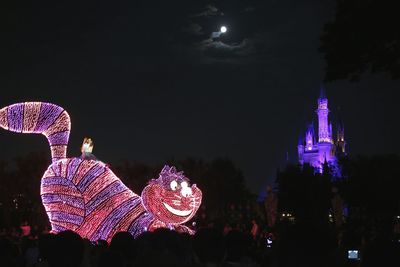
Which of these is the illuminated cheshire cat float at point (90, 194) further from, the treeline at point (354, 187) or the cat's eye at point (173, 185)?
the treeline at point (354, 187)

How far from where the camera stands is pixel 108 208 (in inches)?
692

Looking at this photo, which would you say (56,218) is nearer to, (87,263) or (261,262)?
(261,262)

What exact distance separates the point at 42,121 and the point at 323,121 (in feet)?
325

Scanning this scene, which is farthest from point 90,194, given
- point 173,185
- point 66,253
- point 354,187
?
point 354,187

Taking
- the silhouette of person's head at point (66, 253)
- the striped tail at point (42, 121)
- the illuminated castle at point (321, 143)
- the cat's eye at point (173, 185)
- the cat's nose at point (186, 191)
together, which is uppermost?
the illuminated castle at point (321, 143)

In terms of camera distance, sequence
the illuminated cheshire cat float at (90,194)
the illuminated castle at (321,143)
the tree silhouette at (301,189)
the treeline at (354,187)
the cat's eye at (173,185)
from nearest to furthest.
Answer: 1. the illuminated cheshire cat float at (90,194)
2. the cat's eye at (173,185)
3. the treeline at (354,187)
4. the tree silhouette at (301,189)
5. the illuminated castle at (321,143)

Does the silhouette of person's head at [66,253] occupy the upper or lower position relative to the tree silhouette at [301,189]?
lower

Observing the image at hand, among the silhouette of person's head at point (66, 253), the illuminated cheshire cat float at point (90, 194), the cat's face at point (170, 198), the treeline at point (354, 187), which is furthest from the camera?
the treeline at point (354, 187)

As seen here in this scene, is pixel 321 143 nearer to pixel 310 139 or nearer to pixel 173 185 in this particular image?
pixel 310 139

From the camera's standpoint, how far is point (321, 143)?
111438 mm

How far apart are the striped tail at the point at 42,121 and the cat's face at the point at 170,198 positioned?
115 inches

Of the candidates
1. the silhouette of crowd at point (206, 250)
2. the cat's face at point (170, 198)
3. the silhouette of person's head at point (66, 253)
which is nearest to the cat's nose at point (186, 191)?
the cat's face at point (170, 198)

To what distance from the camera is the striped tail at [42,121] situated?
17328mm

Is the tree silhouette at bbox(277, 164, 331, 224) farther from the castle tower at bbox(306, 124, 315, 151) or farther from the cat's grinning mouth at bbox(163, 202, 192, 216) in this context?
the castle tower at bbox(306, 124, 315, 151)
